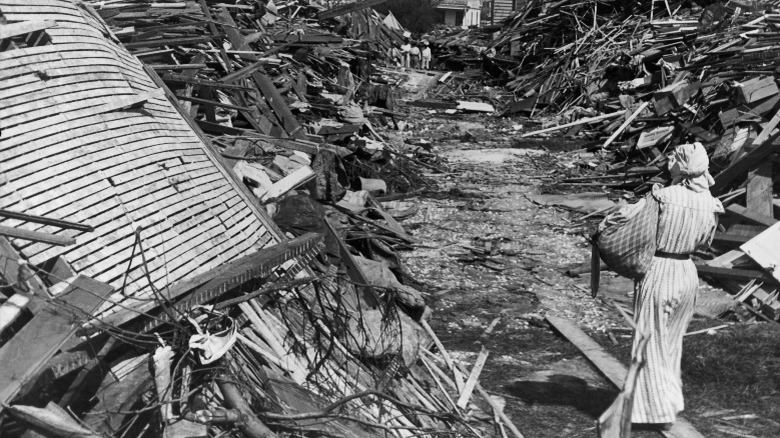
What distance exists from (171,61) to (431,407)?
6527 millimetres

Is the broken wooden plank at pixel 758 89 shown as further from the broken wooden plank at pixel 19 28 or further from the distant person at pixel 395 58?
the distant person at pixel 395 58

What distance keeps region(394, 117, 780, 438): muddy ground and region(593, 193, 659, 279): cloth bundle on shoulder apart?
1.13 metres

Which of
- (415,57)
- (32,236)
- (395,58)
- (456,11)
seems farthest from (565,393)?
(456,11)

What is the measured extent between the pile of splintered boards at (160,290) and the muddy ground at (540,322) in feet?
2.03

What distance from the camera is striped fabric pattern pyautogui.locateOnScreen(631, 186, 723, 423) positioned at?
5.69 metres

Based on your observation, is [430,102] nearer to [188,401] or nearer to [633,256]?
[633,256]

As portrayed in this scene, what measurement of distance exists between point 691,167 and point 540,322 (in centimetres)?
289

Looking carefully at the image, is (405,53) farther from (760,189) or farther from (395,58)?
(760,189)

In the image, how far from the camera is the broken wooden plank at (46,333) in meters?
3.19

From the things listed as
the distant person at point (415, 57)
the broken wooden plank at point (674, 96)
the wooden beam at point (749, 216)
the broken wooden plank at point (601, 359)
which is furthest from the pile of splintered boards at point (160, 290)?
the distant person at point (415, 57)

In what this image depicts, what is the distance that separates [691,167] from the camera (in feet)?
18.5

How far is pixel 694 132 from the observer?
40.4 ft

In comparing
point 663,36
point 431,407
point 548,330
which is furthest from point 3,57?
point 663,36

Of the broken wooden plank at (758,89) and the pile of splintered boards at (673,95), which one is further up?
the broken wooden plank at (758,89)
